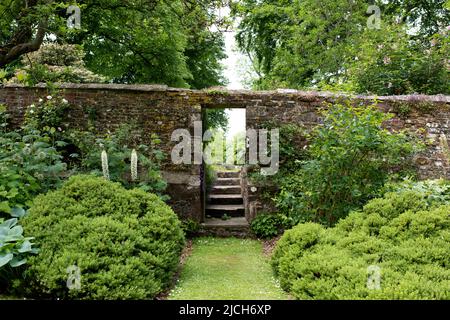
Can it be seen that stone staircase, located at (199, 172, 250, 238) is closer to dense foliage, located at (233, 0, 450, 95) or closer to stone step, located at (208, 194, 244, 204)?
stone step, located at (208, 194, 244, 204)

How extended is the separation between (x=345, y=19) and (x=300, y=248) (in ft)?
36.2

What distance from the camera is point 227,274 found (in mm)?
5551

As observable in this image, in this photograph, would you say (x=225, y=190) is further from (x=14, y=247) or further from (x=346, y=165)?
(x=14, y=247)

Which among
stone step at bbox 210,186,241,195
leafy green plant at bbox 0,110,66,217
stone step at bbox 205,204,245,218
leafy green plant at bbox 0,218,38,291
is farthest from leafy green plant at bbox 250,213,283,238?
leafy green plant at bbox 0,218,38,291

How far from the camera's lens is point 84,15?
10.4 m

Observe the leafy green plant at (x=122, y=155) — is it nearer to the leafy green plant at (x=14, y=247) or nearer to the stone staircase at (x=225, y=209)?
the stone staircase at (x=225, y=209)

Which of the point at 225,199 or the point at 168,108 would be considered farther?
the point at 225,199

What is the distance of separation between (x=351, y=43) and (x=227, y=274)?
994cm

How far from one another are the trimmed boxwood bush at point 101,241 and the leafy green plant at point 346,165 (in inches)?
87.4

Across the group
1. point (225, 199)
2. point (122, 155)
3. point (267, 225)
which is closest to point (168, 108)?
point (122, 155)

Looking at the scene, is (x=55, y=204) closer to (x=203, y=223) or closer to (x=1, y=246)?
(x=1, y=246)

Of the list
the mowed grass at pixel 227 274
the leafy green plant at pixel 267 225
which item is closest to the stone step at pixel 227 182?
the leafy green plant at pixel 267 225

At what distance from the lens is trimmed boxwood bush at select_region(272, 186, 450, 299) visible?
374cm

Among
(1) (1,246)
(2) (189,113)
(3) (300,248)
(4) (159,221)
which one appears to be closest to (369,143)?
(3) (300,248)
